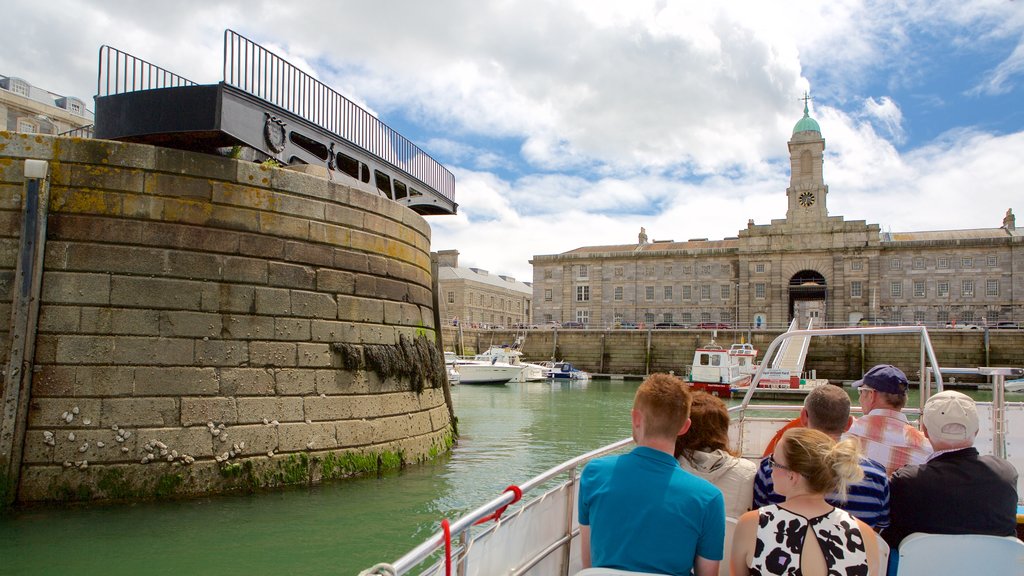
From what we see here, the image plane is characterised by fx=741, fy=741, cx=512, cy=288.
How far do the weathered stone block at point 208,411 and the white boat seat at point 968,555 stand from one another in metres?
8.10

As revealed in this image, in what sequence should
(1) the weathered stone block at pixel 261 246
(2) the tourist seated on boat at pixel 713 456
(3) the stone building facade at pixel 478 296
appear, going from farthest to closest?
(3) the stone building facade at pixel 478 296
(1) the weathered stone block at pixel 261 246
(2) the tourist seated on boat at pixel 713 456

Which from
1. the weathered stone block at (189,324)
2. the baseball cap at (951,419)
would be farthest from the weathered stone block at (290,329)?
the baseball cap at (951,419)

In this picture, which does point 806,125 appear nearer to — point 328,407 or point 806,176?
point 806,176

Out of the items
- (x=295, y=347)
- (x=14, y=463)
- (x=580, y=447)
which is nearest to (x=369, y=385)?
(x=295, y=347)

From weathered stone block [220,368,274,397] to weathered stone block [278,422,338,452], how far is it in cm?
57

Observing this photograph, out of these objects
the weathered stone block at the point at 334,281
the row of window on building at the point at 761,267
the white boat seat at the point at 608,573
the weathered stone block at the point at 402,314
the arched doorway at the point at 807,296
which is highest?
the row of window on building at the point at 761,267

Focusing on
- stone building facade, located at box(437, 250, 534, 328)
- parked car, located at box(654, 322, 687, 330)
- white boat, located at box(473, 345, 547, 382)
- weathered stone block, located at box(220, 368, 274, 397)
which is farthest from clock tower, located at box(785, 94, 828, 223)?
weathered stone block, located at box(220, 368, 274, 397)

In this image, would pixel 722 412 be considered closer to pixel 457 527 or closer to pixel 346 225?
pixel 457 527

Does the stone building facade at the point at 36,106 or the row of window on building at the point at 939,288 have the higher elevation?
the stone building facade at the point at 36,106

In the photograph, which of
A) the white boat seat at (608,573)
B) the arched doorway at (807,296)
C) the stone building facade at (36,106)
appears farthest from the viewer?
the arched doorway at (807,296)

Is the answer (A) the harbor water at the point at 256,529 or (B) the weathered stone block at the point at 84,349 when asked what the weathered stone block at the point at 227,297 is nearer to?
(B) the weathered stone block at the point at 84,349

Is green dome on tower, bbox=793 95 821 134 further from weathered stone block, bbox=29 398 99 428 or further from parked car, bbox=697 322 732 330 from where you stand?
weathered stone block, bbox=29 398 99 428

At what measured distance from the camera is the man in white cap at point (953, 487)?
3660 mm

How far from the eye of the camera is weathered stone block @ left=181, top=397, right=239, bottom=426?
30.2ft
